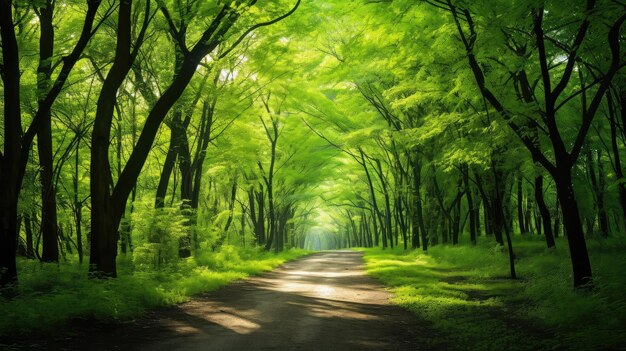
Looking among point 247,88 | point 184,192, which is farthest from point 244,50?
point 184,192

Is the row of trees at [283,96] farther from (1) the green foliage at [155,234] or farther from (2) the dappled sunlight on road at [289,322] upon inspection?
(2) the dappled sunlight on road at [289,322]

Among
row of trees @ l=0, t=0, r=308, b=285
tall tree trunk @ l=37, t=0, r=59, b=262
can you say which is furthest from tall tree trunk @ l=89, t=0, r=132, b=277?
tall tree trunk @ l=37, t=0, r=59, b=262

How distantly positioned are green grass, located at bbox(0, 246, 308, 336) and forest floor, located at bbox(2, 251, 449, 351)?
0.27 meters

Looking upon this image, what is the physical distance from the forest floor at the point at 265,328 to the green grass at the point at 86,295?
0.88ft

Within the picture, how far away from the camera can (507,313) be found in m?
8.76

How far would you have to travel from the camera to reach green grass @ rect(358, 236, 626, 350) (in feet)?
20.7

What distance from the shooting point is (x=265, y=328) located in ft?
25.4

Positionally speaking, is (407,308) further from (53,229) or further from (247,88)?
(247,88)

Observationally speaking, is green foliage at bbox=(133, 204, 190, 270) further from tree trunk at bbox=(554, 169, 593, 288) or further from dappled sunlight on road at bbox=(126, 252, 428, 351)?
tree trunk at bbox=(554, 169, 593, 288)

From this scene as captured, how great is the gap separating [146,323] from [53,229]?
7.40 m

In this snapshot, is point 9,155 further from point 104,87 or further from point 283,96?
point 283,96

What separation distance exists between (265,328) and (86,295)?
3.53m

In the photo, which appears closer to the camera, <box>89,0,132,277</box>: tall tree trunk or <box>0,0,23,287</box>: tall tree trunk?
<box>0,0,23,287</box>: tall tree trunk

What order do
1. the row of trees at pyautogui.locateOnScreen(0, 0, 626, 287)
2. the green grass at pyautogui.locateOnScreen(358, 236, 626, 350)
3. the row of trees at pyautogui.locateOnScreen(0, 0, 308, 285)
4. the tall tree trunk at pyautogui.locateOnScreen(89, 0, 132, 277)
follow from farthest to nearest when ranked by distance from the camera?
the tall tree trunk at pyautogui.locateOnScreen(89, 0, 132, 277) < the row of trees at pyautogui.locateOnScreen(0, 0, 626, 287) < the row of trees at pyautogui.locateOnScreen(0, 0, 308, 285) < the green grass at pyautogui.locateOnScreen(358, 236, 626, 350)
